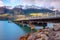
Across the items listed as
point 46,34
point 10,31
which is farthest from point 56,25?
point 10,31

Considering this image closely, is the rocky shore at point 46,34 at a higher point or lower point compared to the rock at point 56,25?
lower

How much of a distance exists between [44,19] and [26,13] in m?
0.24

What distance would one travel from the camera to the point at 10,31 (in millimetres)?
2074

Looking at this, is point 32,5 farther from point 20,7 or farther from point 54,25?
point 54,25

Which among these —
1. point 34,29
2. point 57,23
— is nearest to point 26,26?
point 34,29

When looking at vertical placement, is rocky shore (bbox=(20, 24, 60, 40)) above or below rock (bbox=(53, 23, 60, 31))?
below

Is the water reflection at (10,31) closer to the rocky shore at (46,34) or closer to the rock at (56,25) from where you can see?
the rocky shore at (46,34)

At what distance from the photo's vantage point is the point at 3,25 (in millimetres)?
2066

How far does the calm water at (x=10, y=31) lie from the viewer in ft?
6.76

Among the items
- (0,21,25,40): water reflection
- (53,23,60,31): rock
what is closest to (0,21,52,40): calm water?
(0,21,25,40): water reflection

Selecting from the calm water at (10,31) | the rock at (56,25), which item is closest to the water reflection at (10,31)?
the calm water at (10,31)

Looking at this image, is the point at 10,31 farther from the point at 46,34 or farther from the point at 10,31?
the point at 46,34

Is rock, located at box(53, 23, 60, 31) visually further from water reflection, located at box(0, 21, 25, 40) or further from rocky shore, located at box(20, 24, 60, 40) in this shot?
water reflection, located at box(0, 21, 25, 40)

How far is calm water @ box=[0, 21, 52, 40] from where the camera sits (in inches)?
81.1
